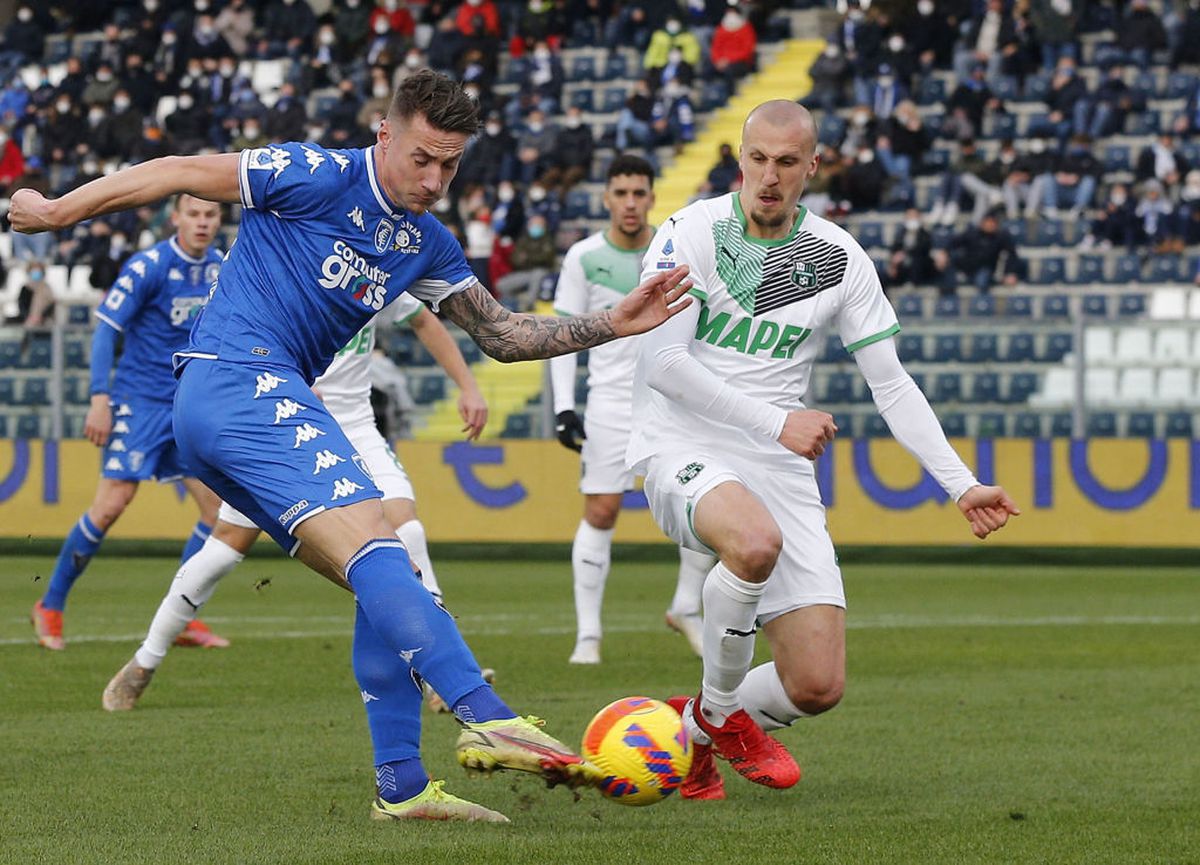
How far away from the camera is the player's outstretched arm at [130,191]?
216 inches

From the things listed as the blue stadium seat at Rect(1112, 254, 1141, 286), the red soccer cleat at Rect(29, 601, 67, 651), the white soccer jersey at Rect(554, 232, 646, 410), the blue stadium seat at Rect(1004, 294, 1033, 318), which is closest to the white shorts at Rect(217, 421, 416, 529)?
the white soccer jersey at Rect(554, 232, 646, 410)

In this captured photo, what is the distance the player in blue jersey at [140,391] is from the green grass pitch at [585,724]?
54 cm

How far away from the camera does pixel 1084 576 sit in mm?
17719

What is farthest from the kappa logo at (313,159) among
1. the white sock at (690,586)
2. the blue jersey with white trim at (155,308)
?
the white sock at (690,586)

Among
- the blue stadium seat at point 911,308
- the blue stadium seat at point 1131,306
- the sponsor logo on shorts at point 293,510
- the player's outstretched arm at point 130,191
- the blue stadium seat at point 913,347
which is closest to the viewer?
the player's outstretched arm at point 130,191

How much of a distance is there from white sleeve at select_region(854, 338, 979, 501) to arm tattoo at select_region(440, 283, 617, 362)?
1126 mm

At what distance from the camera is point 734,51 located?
30.0m

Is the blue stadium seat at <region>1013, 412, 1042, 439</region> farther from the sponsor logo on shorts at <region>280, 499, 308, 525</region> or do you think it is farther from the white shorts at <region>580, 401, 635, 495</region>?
the sponsor logo on shorts at <region>280, 499, 308, 525</region>

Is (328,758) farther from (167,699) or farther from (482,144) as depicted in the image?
(482,144)

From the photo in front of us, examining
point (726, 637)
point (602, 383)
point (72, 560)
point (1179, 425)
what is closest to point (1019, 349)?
point (1179, 425)

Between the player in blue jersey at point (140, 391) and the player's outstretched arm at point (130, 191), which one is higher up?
the player's outstretched arm at point (130, 191)

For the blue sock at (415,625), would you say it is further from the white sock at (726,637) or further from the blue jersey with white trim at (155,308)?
the blue jersey with white trim at (155,308)

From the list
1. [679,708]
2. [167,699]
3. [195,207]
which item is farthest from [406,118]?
[195,207]

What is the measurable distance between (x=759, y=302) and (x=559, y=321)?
87cm
